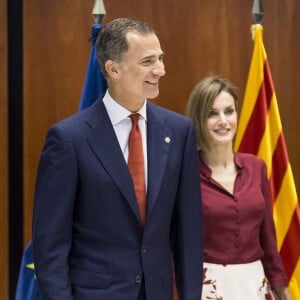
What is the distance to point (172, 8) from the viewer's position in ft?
9.61

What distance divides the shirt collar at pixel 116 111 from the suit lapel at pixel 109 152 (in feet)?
0.06

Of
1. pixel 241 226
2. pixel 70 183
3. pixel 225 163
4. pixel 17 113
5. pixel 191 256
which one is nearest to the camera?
pixel 70 183

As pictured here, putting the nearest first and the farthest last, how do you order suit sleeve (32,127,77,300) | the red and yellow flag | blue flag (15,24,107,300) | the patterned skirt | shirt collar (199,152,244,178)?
suit sleeve (32,127,77,300) → the patterned skirt → shirt collar (199,152,244,178) → blue flag (15,24,107,300) → the red and yellow flag

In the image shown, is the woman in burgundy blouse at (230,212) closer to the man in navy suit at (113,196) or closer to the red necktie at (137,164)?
the man in navy suit at (113,196)

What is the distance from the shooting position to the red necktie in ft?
5.69

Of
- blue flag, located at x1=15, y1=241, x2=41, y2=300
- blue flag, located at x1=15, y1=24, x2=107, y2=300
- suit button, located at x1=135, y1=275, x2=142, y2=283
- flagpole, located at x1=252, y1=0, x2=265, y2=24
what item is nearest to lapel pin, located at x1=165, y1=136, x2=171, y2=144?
suit button, located at x1=135, y1=275, x2=142, y2=283

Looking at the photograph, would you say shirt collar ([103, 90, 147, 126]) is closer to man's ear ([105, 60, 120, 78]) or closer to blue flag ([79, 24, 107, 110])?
man's ear ([105, 60, 120, 78])

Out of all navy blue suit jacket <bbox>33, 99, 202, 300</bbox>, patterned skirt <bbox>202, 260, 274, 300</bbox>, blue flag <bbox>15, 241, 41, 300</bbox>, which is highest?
navy blue suit jacket <bbox>33, 99, 202, 300</bbox>

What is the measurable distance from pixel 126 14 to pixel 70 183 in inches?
55.1

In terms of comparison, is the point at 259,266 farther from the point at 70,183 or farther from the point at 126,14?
the point at 126,14

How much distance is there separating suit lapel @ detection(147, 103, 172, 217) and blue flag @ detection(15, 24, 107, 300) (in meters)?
0.72

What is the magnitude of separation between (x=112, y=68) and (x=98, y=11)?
3.03 feet

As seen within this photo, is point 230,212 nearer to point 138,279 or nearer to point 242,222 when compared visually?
point 242,222

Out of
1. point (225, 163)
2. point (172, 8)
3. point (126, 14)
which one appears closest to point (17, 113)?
point (126, 14)
